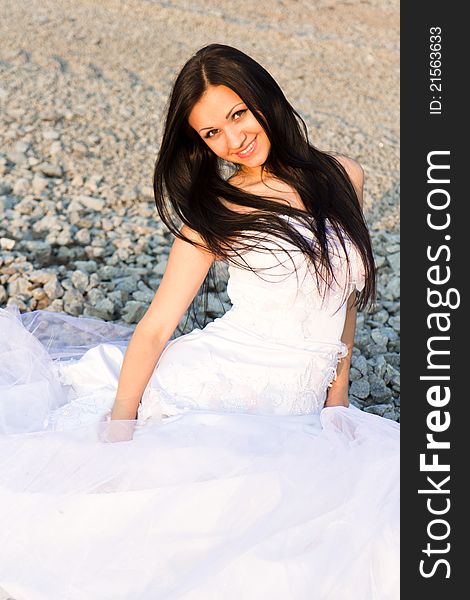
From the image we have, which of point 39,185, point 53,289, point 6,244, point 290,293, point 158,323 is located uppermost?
point 39,185

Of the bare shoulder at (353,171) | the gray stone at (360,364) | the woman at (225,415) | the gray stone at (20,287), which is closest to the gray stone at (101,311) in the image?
the gray stone at (20,287)

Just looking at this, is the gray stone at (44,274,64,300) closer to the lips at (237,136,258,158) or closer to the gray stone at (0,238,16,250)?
the gray stone at (0,238,16,250)

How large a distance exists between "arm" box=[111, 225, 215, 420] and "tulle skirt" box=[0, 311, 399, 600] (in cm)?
22

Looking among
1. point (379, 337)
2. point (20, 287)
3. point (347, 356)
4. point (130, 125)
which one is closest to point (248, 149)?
point (347, 356)

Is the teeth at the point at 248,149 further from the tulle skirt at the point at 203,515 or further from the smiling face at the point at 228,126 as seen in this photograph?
the tulle skirt at the point at 203,515

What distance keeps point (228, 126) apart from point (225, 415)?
0.89 metres

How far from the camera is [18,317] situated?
10.2ft

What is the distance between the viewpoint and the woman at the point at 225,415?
7.11 ft

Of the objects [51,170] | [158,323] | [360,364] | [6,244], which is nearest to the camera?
[158,323]

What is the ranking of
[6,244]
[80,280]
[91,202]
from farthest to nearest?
[91,202] < [6,244] < [80,280]

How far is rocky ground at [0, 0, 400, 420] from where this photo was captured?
461 centimetres

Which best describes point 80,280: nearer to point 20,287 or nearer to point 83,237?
point 20,287

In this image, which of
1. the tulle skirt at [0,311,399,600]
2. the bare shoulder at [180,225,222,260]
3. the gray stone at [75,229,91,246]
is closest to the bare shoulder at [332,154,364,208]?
the bare shoulder at [180,225,222,260]

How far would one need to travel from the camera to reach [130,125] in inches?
274
